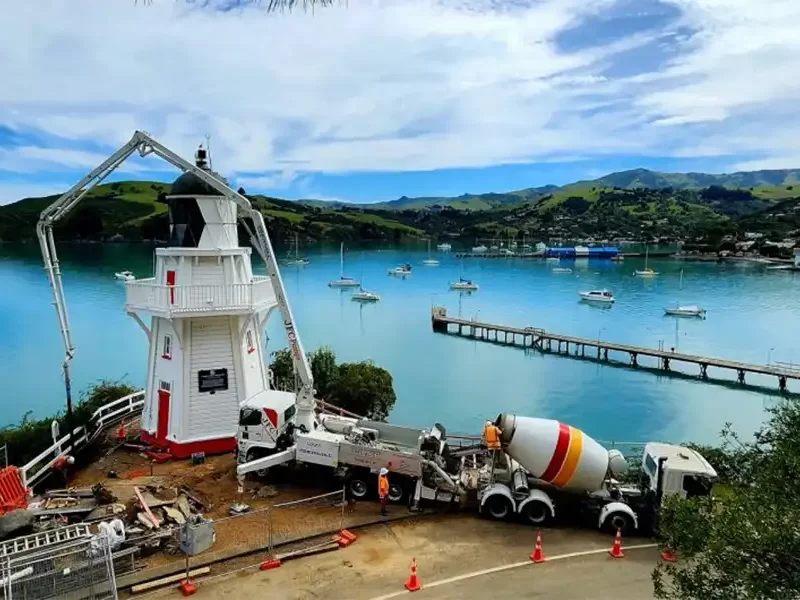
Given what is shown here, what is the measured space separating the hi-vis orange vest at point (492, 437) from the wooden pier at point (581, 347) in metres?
46.7

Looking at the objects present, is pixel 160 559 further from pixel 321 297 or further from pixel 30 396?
pixel 321 297

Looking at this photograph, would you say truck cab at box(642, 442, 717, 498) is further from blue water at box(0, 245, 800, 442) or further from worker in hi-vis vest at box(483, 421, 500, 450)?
blue water at box(0, 245, 800, 442)

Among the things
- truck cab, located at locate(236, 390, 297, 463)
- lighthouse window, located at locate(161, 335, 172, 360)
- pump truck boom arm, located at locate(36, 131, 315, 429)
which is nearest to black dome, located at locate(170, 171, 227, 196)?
pump truck boom arm, located at locate(36, 131, 315, 429)

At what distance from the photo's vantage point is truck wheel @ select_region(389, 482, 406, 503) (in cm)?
1770

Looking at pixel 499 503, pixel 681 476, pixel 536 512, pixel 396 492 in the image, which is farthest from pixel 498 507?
pixel 681 476

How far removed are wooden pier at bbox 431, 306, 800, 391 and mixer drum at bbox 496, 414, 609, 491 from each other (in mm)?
45100

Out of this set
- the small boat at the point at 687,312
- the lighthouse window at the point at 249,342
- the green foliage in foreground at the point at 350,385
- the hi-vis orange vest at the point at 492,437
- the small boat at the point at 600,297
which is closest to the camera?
the hi-vis orange vest at the point at 492,437

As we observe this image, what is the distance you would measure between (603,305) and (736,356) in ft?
116

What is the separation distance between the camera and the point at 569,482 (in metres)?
16.8

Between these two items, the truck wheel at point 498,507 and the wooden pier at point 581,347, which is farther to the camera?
the wooden pier at point 581,347

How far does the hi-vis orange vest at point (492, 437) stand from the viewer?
658 inches

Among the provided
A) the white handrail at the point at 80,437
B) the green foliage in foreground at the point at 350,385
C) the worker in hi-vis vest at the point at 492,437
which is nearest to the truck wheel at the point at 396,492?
the worker in hi-vis vest at the point at 492,437

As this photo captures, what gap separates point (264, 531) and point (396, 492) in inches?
149

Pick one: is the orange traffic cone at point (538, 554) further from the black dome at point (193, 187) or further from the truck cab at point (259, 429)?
the black dome at point (193, 187)
